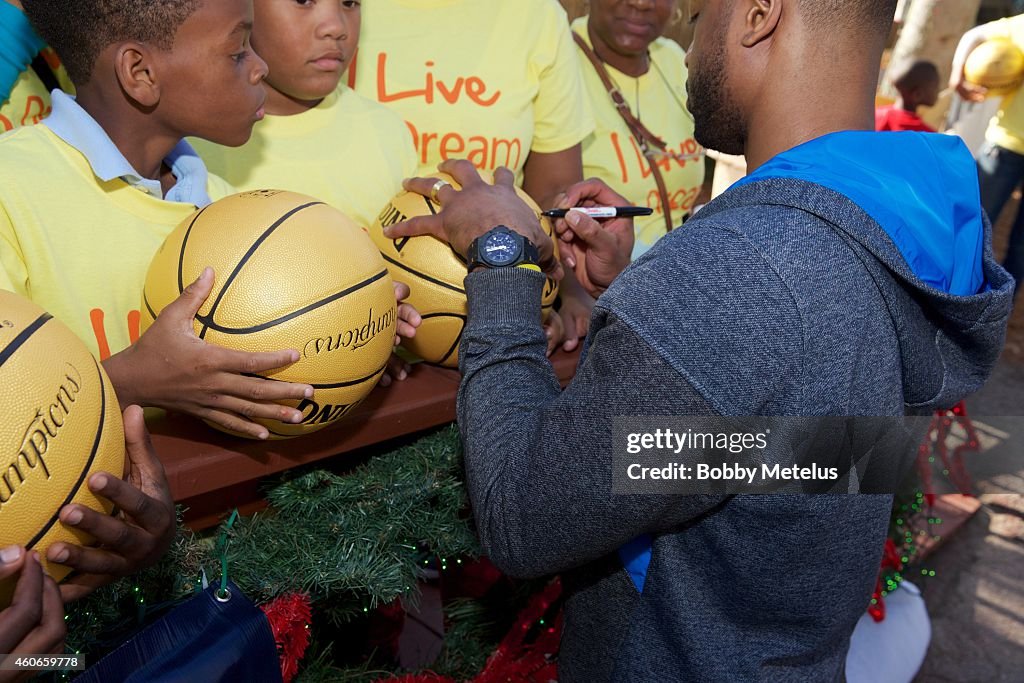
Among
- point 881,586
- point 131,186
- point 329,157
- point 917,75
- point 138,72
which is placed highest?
point 138,72

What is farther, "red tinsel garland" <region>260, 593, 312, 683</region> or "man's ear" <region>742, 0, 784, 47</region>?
"red tinsel garland" <region>260, 593, 312, 683</region>

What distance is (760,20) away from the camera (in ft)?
5.29

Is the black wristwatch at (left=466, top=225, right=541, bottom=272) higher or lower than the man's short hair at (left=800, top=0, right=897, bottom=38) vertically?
lower

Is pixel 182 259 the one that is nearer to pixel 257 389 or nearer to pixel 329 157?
pixel 257 389

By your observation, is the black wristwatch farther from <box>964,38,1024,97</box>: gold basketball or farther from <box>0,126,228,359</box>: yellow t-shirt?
<box>964,38,1024,97</box>: gold basketball

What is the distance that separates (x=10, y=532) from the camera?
128 centimetres

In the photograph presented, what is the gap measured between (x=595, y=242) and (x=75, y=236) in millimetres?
1284

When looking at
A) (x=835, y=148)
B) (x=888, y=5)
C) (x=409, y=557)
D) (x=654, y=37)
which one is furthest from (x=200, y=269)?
(x=654, y=37)

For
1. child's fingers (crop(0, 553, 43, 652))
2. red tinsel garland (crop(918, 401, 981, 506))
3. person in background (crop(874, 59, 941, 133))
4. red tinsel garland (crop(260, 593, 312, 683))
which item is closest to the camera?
child's fingers (crop(0, 553, 43, 652))

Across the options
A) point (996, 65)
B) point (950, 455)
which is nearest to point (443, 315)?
point (950, 455)

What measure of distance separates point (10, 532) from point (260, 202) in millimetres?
811

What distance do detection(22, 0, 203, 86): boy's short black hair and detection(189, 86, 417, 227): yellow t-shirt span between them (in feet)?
1.51

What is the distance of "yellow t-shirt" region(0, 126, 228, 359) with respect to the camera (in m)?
1.71

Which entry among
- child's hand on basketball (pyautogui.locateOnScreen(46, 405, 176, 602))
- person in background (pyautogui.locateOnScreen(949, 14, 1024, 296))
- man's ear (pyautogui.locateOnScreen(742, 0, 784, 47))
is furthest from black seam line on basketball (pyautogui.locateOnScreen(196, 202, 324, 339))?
person in background (pyautogui.locateOnScreen(949, 14, 1024, 296))
